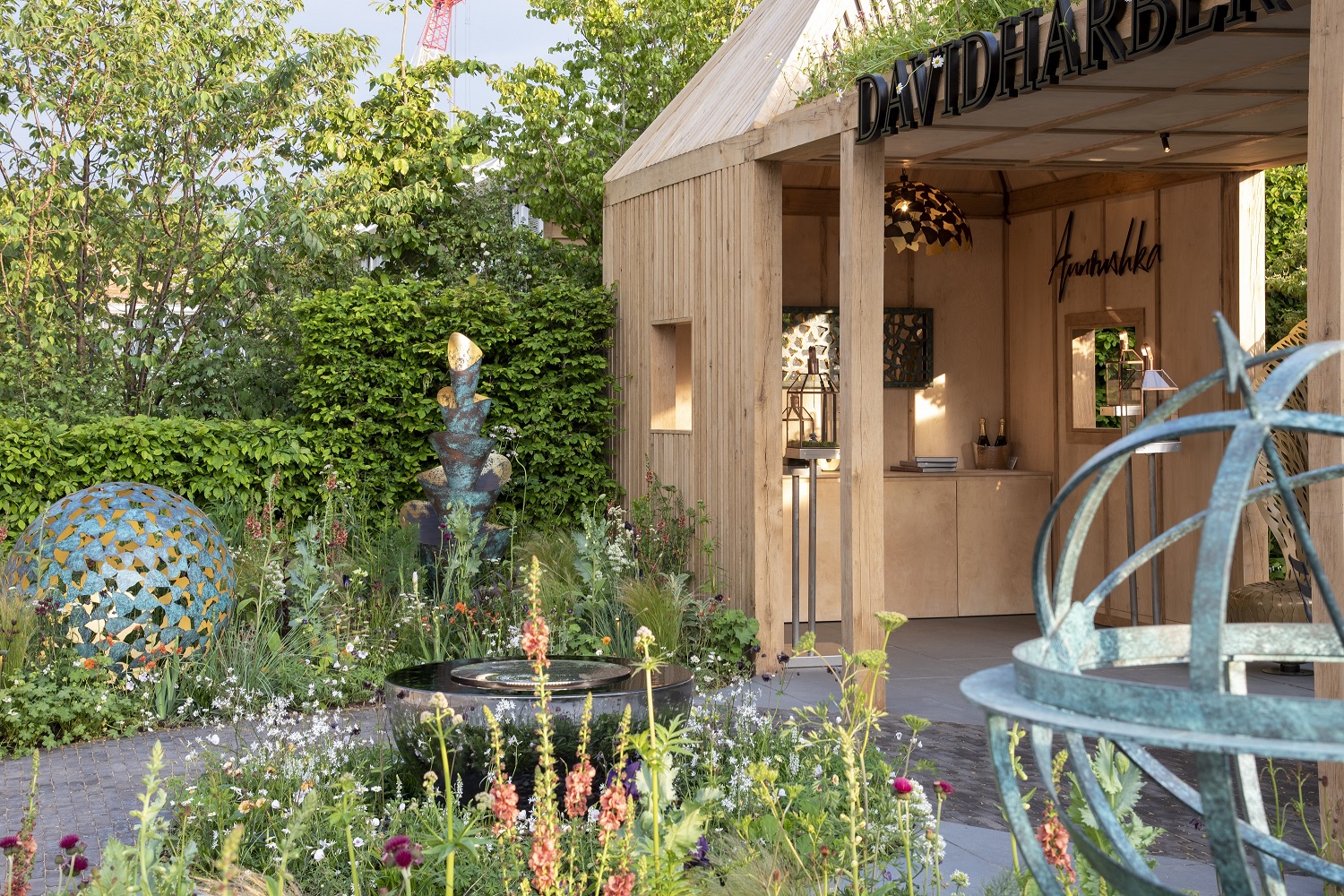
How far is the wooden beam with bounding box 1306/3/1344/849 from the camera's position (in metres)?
4.04

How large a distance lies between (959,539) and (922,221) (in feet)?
9.26

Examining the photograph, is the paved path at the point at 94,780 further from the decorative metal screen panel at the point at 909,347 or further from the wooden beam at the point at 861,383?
the decorative metal screen panel at the point at 909,347

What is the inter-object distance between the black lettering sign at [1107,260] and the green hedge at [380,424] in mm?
3520

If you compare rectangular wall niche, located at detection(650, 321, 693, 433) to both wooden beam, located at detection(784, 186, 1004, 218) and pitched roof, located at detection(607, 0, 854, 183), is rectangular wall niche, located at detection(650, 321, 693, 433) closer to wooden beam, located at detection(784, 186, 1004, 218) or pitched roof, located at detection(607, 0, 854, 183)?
pitched roof, located at detection(607, 0, 854, 183)

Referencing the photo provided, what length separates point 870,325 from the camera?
702 cm

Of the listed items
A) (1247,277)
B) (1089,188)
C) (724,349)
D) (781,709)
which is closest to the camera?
(781,709)

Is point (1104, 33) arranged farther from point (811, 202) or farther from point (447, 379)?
point (447, 379)

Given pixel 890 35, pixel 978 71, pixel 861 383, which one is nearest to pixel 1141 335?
pixel 861 383

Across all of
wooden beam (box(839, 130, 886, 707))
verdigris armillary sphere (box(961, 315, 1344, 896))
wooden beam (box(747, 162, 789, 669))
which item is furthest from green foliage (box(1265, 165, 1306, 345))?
verdigris armillary sphere (box(961, 315, 1344, 896))

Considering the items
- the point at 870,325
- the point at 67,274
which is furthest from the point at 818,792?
the point at 67,274

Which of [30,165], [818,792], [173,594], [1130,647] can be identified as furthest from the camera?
[30,165]

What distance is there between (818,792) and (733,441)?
3.95 m

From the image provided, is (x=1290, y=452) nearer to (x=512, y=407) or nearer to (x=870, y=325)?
(x=870, y=325)

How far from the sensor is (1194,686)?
143cm
